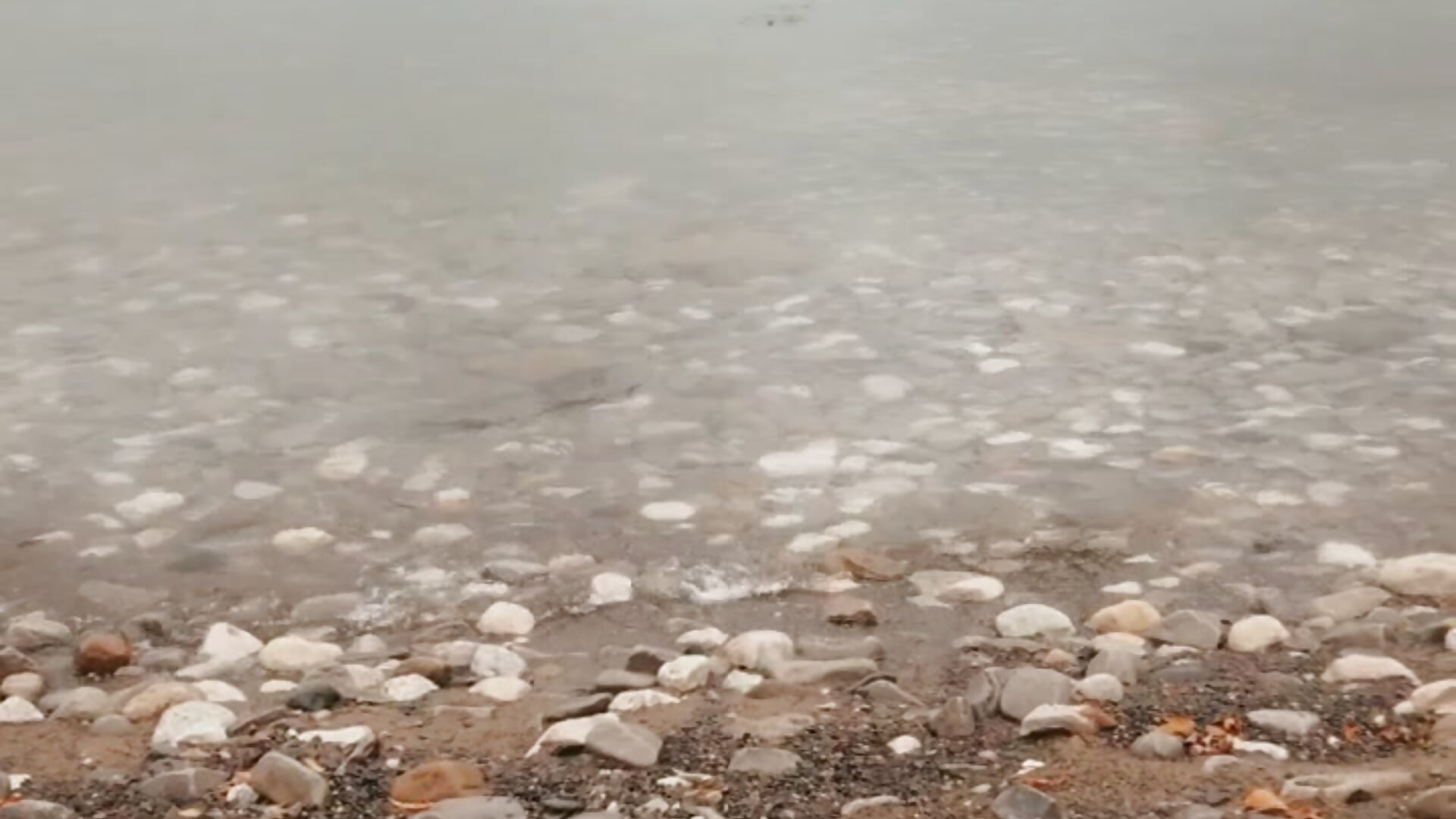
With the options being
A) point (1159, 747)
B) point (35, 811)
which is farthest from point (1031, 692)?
point (35, 811)

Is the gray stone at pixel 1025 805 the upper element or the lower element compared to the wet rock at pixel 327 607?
upper

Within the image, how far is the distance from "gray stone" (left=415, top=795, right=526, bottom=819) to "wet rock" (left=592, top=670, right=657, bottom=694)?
1.74 feet

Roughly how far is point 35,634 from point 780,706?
5.48 feet

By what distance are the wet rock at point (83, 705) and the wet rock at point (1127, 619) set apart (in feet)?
6.64

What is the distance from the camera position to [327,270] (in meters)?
6.57

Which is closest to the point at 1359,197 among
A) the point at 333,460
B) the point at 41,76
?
the point at 333,460

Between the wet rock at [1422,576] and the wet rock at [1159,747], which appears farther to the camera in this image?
the wet rock at [1422,576]

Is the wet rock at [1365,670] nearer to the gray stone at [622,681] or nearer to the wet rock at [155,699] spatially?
the gray stone at [622,681]

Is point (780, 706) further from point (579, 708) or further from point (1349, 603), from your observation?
point (1349, 603)

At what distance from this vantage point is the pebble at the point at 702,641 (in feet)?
11.7

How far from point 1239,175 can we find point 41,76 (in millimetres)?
8434

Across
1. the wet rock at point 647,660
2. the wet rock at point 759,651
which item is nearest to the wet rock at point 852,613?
the wet rock at point 759,651

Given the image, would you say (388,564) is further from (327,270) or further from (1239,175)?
(1239,175)

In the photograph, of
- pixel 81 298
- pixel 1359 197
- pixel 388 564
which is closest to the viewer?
pixel 388 564
